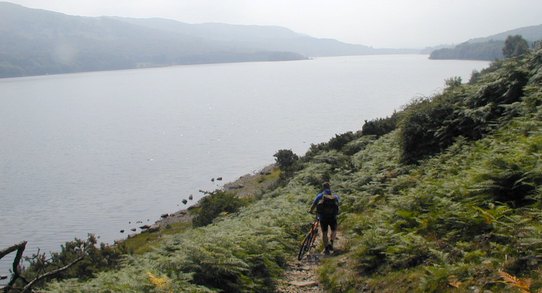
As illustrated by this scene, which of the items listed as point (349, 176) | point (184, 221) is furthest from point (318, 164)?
point (184, 221)

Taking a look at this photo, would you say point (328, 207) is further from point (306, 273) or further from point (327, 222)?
point (306, 273)

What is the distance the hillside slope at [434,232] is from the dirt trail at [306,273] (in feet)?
0.83

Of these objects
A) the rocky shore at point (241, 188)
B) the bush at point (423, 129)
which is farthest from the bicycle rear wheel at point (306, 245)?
the rocky shore at point (241, 188)

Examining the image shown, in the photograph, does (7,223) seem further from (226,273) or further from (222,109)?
(222,109)

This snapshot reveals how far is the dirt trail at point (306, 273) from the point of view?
37.1 feet

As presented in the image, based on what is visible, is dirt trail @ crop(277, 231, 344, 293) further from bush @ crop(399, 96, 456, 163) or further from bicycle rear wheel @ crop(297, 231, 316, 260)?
bush @ crop(399, 96, 456, 163)

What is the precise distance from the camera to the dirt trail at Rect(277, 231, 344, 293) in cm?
1130

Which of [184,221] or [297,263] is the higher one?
[297,263]

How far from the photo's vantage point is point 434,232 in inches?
404

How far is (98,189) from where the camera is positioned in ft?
201

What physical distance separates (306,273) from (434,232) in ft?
12.9

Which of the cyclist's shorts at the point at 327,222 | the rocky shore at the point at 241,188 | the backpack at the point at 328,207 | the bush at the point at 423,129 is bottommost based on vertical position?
the rocky shore at the point at 241,188

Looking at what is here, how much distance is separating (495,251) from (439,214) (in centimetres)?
246

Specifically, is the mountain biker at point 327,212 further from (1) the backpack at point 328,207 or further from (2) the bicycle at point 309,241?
(2) the bicycle at point 309,241
